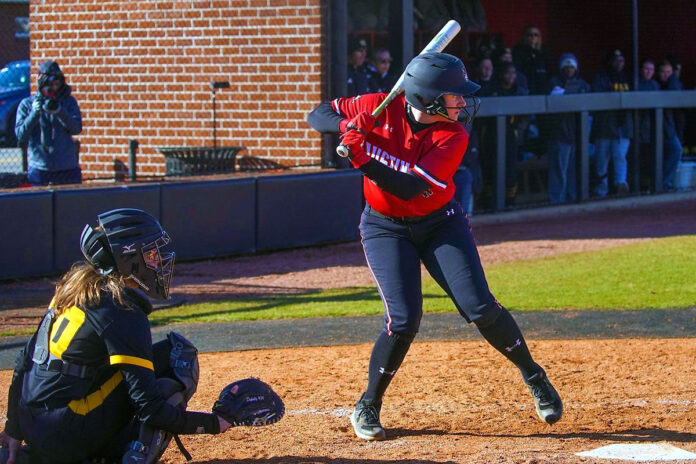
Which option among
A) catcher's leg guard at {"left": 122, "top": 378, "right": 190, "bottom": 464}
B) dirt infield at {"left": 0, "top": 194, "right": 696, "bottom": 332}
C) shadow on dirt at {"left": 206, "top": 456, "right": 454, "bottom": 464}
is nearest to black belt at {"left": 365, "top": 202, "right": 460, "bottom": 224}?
shadow on dirt at {"left": 206, "top": 456, "right": 454, "bottom": 464}

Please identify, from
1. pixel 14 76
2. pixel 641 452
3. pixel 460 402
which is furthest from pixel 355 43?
pixel 641 452

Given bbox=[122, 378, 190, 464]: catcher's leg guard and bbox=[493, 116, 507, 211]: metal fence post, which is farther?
bbox=[493, 116, 507, 211]: metal fence post

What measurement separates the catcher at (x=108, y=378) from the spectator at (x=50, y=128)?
6915mm

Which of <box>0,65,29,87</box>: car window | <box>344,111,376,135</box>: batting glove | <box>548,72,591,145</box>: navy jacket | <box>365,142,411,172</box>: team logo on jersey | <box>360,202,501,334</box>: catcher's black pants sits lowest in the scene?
<box>360,202,501,334</box>: catcher's black pants

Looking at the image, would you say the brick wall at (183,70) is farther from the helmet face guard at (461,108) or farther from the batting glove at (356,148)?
the batting glove at (356,148)

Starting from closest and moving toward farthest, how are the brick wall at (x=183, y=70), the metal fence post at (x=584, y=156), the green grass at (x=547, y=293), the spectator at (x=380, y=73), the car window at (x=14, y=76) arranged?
the green grass at (x=547, y=293), the spectator at (x=380, y=73), the brick wall at (x=183, y=70), the metal fence post at (x=584, y=156), the car window at (x=14, y=76)

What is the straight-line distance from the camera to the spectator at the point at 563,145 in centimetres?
1410

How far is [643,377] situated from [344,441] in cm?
208

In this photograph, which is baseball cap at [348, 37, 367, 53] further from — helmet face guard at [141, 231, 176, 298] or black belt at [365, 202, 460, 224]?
helmet face guard at [141, 231, 176, 298]

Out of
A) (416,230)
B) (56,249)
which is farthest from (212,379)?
(56,249)

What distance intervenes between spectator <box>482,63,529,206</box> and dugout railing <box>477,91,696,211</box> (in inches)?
2.6

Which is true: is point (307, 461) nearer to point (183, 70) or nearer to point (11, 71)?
point (183, 70)

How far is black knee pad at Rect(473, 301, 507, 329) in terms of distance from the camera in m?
4.80

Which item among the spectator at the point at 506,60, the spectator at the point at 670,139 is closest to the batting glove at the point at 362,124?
the spectator at the point at 506,60
